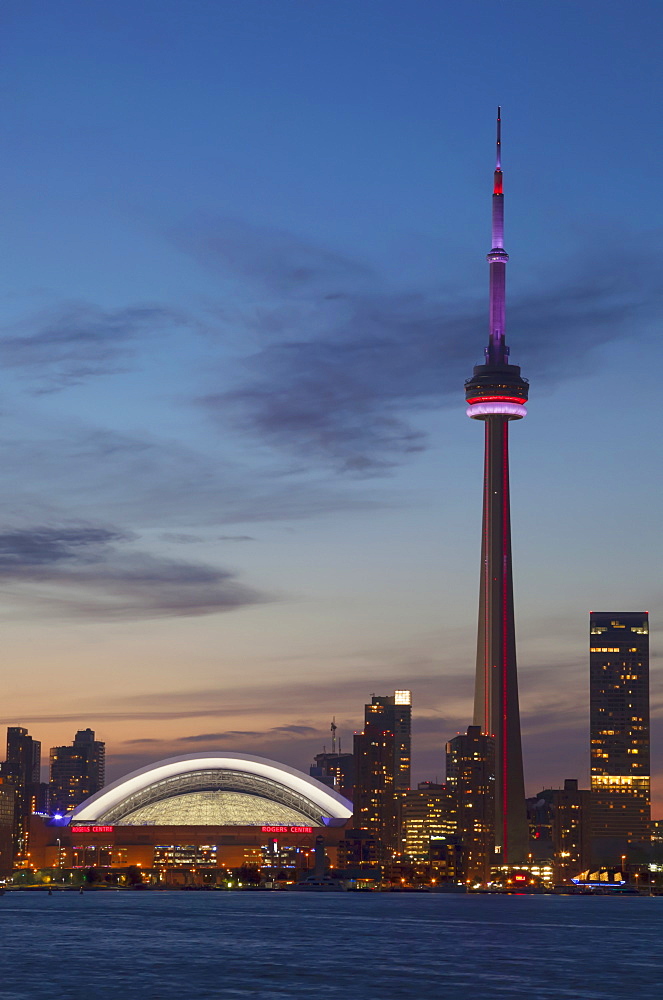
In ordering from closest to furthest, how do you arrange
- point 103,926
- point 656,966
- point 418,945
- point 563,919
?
point 656,966, point 418,945, point 103,926, point 563,919

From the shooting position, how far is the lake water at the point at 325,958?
307 feet

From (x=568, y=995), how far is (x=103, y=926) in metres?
78.2

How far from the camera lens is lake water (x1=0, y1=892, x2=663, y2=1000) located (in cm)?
9362

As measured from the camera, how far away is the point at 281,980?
9994 centimetres

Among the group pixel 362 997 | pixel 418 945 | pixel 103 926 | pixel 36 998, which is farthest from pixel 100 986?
pixel 103 926

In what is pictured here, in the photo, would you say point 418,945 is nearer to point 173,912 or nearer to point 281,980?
point 281,980

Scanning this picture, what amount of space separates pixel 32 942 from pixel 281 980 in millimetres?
40231

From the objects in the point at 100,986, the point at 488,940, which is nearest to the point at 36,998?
the point at 100,986

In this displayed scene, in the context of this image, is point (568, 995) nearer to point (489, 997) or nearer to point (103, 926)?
point (489, 997)

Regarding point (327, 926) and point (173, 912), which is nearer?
point (327, 926)

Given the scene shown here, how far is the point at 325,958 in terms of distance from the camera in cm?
11562

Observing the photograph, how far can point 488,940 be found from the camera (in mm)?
137375

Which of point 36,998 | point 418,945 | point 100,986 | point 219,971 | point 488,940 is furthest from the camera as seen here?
point 488,940

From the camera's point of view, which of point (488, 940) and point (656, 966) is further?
point (488, 940)
